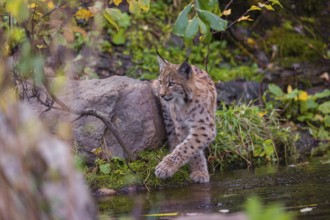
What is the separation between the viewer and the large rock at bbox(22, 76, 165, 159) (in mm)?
7664

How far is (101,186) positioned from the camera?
714 centimetres

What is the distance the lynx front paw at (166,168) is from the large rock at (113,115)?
589mm

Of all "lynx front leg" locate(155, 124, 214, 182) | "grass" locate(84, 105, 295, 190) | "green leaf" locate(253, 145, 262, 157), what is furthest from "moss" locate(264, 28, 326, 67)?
"lynx front leg" locate(155, 124, 214, 182)

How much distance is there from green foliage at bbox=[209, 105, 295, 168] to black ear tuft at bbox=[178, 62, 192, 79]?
39.5 inches

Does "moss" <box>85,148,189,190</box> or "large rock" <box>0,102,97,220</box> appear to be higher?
"large rock" <box>0,102,97,220</box>

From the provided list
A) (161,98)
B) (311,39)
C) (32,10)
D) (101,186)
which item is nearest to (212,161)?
(161,98)

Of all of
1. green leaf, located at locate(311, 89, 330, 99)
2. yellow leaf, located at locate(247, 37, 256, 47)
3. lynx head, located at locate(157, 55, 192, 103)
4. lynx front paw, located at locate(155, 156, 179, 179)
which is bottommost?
lynx front paw, located at locate(155, 156, 179, 179)

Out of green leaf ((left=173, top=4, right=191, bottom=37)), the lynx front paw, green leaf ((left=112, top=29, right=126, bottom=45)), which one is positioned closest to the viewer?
green leaf ((left=173, top=4, right=191, bottom=37))

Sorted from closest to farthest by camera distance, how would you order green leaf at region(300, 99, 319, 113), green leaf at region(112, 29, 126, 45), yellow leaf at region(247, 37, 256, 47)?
green leaf at region(300, 99, 319, 113)
green leaf at region(112, 29, 126, 45)
yellow leaf at region(247, 37, 256, 47)

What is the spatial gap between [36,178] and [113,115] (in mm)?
5396

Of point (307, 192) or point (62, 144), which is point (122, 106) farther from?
point (62, 144)

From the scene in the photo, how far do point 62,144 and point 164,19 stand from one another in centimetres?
1109

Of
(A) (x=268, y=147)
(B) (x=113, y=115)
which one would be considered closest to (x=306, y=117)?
(A) (x=268, y=147)

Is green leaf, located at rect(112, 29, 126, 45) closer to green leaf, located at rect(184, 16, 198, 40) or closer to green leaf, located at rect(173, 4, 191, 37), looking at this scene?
green leaf, located at rect(173, 4, 191, 37)
